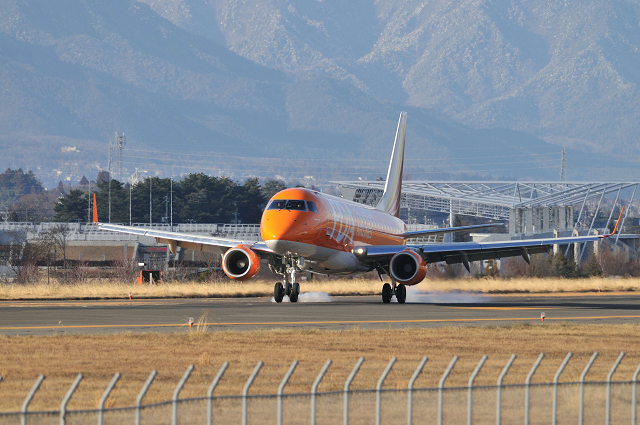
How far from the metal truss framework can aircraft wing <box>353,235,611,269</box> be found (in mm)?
77722

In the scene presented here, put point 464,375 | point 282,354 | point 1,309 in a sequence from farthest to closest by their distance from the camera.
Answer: point 1,309 < point 282,354 < point 464,375

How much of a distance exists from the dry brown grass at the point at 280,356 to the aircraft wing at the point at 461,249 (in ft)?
49.2

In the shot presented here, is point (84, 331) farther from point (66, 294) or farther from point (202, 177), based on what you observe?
point (202, 177)

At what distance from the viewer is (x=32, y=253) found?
9394 centimetres

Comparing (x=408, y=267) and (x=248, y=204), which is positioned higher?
(x=248, y=204)

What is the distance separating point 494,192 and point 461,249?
101 m

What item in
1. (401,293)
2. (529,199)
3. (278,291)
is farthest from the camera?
(529,199)

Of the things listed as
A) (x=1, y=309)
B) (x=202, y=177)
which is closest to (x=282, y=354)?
(x=1, y=309)

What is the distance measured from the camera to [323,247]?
40.7 meters

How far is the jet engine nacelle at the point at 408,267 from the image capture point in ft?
135

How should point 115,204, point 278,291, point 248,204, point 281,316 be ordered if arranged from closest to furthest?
point 281,316 < point 278,291 < point 248,204 < point 115,204

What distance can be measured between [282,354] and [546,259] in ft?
267

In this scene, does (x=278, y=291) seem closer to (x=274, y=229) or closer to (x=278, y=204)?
(x=274, y=229)

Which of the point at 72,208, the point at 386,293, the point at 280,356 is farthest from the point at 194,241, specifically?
the point at 72,208
